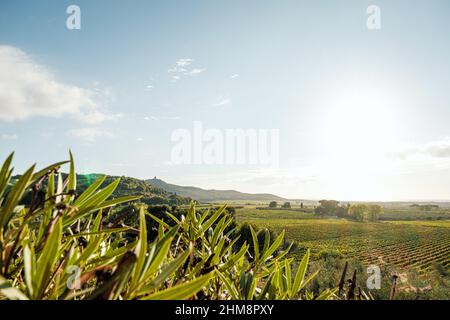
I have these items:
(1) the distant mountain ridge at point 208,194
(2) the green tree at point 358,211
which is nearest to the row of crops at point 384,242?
(2) the green tree at point 358,211

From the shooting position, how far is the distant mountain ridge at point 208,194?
160125mm

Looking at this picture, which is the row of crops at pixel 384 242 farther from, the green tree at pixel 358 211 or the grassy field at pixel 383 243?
the green tree at pixel 358 211

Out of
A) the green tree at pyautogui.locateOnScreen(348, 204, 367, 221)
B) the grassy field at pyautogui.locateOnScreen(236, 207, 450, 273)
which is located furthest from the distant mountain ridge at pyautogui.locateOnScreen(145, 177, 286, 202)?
the grassy field at pyautogui.locateOnScreen(236, 207, 450, 273)

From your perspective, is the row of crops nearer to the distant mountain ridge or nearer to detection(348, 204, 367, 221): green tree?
detection(348, 204, 367, 221): green tree

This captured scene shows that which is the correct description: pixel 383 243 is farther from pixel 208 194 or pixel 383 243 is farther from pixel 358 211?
pixel 208 194

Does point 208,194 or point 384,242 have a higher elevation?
point 208,194

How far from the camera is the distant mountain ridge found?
6304 inches

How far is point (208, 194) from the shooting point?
168 metres

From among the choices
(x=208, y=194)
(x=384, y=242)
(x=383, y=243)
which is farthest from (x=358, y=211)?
(x=208, y=194)

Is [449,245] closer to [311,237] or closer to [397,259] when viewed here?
[397,259]

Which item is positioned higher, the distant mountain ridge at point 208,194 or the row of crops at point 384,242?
the distant mountain ridge at point 208,194

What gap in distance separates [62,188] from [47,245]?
0.19 m
